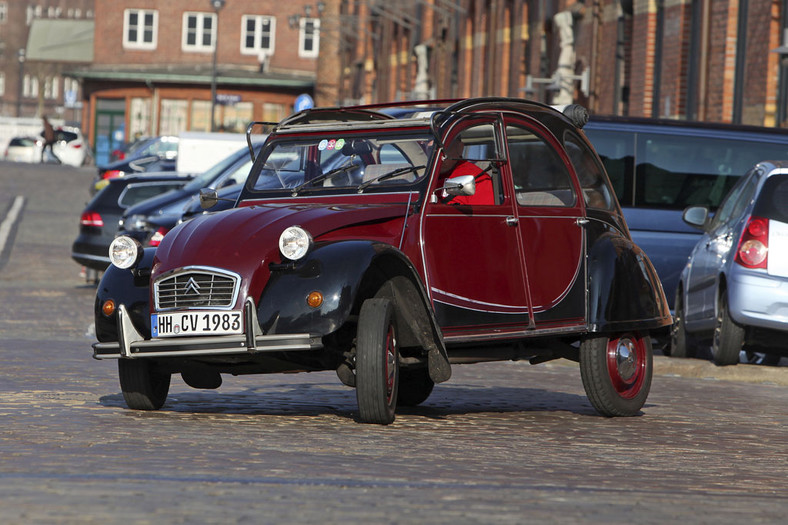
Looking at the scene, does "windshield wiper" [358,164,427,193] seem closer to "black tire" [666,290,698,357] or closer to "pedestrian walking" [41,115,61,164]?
"black tire" [666,290,698,357]

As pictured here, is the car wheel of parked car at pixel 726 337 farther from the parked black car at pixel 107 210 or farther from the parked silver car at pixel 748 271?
the parked black car at pixel 107 210

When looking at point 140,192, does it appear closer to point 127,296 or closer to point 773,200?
point 773,200

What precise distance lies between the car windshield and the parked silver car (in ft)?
13.2

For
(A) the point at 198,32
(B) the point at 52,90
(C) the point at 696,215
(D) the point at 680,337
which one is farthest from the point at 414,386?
(B) the point at 52,90

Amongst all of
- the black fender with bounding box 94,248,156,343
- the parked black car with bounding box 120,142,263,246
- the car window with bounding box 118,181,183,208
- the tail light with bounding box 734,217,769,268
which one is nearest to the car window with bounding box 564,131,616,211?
the tail light with bounding box 734,217,769,268

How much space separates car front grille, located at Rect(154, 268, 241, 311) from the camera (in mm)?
7324

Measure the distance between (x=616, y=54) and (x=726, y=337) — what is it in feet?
55.8

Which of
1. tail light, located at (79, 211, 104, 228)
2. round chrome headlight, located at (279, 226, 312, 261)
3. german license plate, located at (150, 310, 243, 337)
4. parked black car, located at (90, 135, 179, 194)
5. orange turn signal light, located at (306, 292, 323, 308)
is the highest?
parked black car, located at (90, 135, 179, 194)

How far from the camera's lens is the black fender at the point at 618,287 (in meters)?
8.63

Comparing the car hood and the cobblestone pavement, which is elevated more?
the car hood

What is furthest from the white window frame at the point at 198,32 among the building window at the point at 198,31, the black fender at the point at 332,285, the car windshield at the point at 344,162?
the black fender at the point at 332,285

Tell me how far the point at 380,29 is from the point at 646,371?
163 ft

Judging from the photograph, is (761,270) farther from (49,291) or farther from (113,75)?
(113,75)

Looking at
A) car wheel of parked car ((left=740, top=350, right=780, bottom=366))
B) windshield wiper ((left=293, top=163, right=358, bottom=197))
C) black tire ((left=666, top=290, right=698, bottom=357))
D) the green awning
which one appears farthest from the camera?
the green awning
